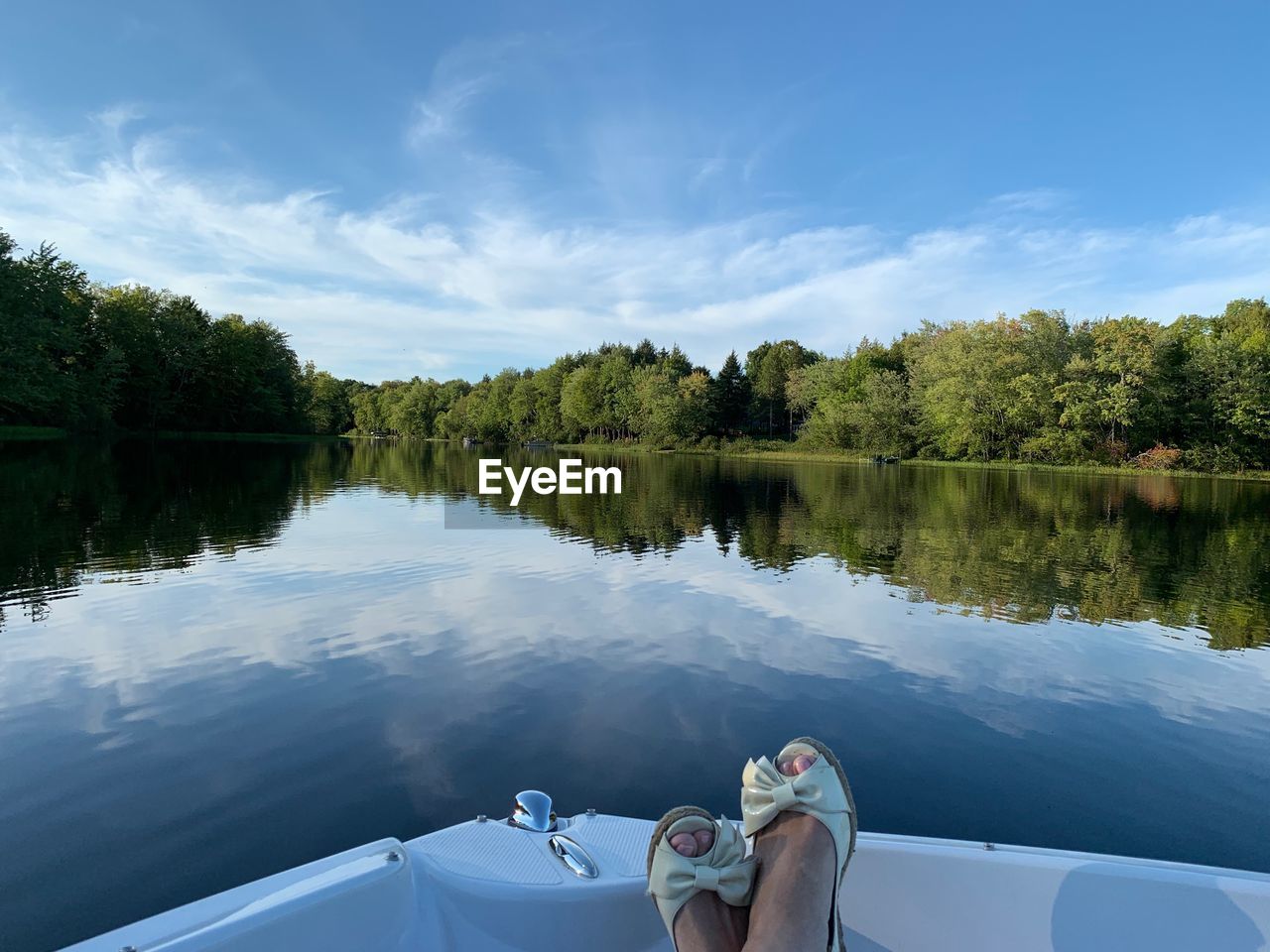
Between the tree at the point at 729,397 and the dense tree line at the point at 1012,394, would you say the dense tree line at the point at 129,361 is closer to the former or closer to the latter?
the dense tree line at the point at 1012,394

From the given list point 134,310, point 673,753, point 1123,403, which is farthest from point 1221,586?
point 134,310

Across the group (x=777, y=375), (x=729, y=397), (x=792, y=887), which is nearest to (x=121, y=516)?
(x=792, y=887)

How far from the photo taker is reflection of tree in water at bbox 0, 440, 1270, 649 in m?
10.2

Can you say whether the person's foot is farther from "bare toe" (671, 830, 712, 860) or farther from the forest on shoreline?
the forest on shoreline

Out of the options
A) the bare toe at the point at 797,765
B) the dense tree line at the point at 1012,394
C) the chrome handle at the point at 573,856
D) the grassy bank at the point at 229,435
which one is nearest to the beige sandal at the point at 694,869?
the bare toe at the point at 797,765

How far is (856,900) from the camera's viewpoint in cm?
212

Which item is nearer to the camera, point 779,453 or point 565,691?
point 565,691

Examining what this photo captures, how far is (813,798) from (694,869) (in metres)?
0.36

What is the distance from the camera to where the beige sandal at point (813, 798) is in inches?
72.9

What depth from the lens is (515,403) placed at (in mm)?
98625

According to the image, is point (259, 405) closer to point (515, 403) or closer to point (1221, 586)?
point (515, 403)

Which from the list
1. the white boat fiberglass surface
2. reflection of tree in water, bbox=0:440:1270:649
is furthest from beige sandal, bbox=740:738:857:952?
reflection of tree in water, bbox=0:440:1270:649

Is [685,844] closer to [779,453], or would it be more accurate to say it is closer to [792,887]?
[792,887]

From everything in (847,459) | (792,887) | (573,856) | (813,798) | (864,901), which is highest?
(813,798)
